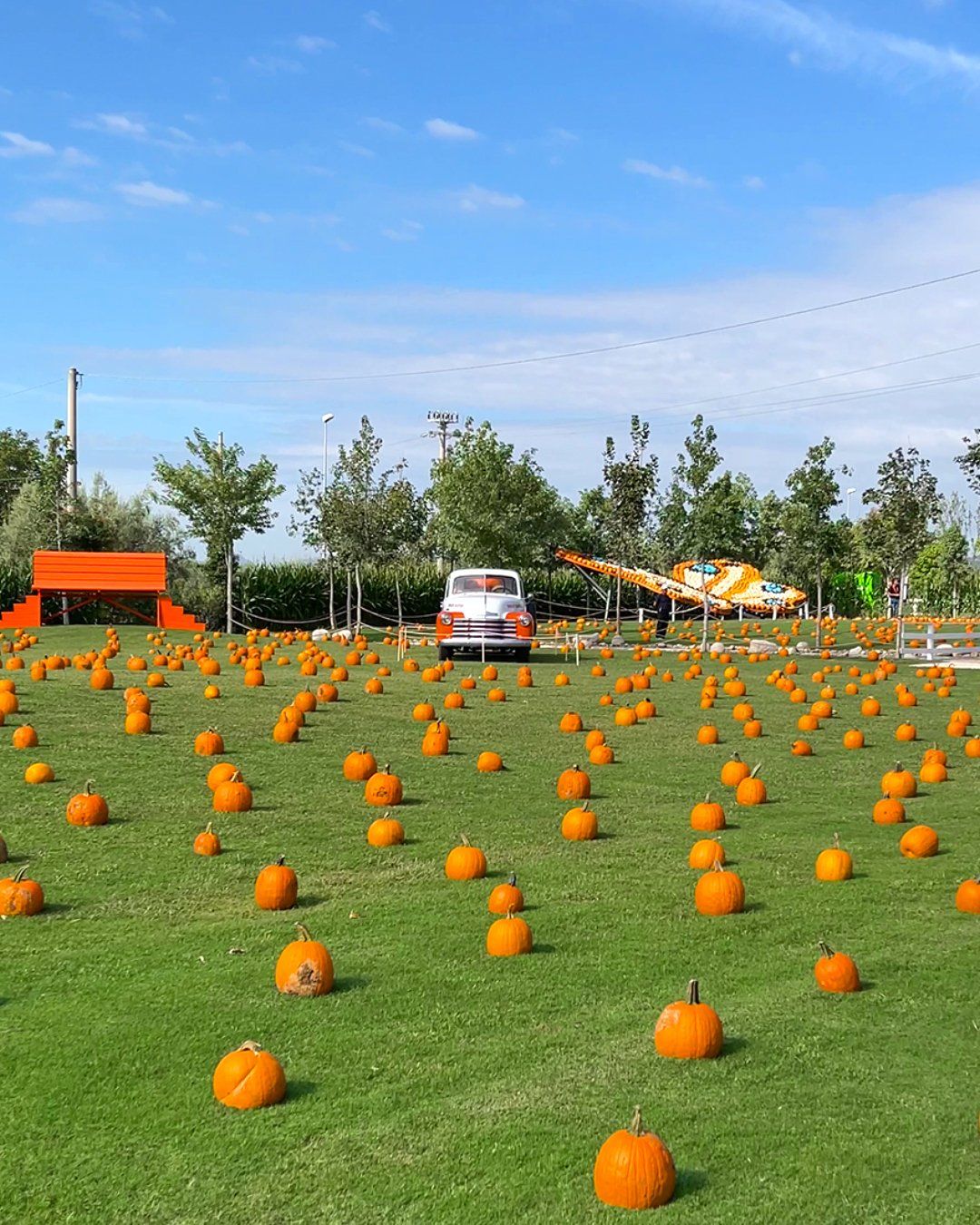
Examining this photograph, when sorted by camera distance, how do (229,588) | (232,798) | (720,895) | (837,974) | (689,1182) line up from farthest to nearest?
(229,588), (232,798), (720,895), (837,974), (689,1182)

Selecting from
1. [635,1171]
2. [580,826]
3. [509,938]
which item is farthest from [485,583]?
[635,1171]

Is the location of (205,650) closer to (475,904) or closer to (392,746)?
(392,746)

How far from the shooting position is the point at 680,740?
48.5 feet

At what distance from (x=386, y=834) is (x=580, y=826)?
55.2 inches

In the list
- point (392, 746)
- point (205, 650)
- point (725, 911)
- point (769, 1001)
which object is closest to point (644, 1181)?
point (769, 1001)

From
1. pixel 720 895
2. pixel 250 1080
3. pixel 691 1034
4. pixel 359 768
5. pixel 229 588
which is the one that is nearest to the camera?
pixel 250 1080

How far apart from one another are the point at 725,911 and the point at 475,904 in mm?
1415

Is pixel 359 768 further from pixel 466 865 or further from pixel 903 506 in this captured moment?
pixel 903 506

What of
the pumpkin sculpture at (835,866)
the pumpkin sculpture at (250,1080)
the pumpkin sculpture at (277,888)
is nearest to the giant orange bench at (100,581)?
the pumpkin sculpture at (277,888)

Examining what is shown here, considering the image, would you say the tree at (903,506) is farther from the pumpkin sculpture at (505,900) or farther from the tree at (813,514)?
the pumpkin sculpture at (505,900)

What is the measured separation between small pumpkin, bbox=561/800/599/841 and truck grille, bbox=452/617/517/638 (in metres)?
18.9

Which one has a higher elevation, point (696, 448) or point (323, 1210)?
point (696, 448)

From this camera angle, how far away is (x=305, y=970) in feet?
19.5

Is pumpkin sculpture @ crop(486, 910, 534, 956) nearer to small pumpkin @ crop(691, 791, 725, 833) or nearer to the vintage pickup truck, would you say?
small pumpkin @ crop(691, 791, 725, 833)
